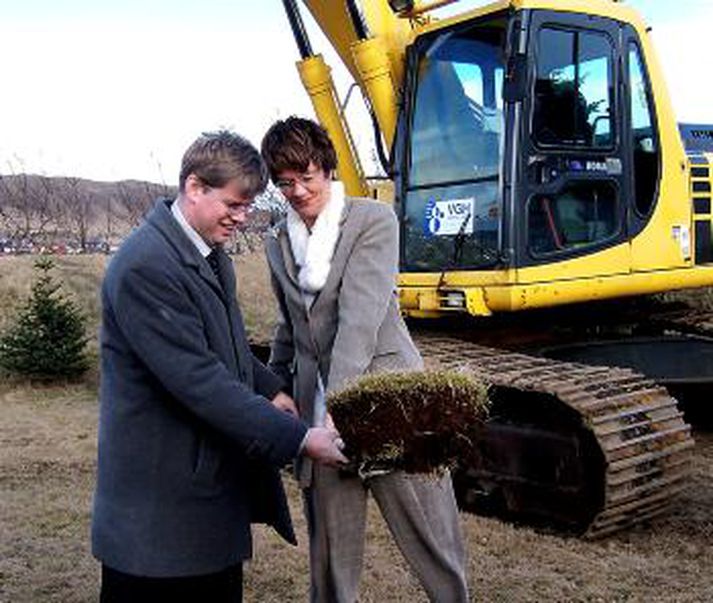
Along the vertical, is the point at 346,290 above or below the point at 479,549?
above

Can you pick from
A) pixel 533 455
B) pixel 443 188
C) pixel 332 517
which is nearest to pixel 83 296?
pixel 443 188

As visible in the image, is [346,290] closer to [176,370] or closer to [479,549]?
[176,370]

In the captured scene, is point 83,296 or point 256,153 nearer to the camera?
point 256,153

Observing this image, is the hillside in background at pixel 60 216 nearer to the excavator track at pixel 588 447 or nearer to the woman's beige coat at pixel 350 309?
the excavator track at pixel 588 447

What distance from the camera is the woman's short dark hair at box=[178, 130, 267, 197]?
2.54 meters

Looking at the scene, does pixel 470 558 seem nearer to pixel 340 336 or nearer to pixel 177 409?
pixel 340 336

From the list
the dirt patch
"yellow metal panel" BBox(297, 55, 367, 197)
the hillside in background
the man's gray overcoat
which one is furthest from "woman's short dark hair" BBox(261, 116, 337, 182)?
the hillside in background

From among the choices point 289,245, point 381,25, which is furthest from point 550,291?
point 289,245

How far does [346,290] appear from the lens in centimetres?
306

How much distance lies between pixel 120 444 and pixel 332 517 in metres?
0.91

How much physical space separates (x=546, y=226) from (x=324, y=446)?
3.69 m

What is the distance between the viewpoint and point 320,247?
10.1 feet

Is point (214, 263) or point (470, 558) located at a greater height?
point (214, 263)

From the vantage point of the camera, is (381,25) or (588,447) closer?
(588,447)
